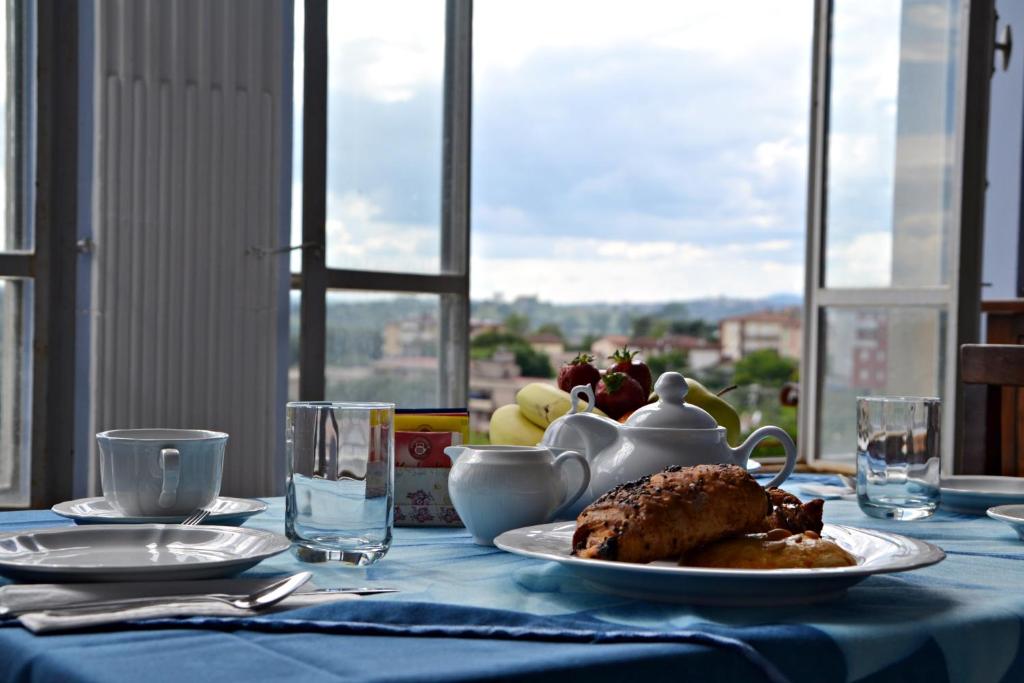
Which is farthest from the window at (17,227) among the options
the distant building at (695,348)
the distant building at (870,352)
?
the distant building at (695,348)

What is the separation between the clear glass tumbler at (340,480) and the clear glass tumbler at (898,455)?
0.49m

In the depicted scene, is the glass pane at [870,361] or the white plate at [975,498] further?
the glass pane at [870,361]

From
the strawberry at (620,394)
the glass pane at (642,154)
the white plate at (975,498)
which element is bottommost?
the white plate at (975,498)

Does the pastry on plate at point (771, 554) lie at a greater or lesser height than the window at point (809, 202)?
lesser

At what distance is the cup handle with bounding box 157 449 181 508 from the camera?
33.1 inches

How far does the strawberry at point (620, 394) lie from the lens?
48.1 inches

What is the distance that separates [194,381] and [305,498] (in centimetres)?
176

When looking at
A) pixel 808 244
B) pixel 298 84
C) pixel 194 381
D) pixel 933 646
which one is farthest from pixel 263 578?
pixel 808 244

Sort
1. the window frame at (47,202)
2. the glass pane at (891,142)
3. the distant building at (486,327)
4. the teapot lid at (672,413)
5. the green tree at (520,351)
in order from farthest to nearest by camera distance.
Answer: the distant building at (486,327), the green tree at (520,351), the glass pane at (891,142), the window frame at (47,202), the teapot lid at (672,413)

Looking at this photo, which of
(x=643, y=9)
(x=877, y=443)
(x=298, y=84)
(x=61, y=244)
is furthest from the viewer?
(x=643, y=9)

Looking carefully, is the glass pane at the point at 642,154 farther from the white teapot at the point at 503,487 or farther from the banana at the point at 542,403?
the white teapot at the point at 503,487

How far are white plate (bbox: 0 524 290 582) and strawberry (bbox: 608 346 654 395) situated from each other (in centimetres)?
57

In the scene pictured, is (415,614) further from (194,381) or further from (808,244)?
(808,244)

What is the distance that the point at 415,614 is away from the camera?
604mm
